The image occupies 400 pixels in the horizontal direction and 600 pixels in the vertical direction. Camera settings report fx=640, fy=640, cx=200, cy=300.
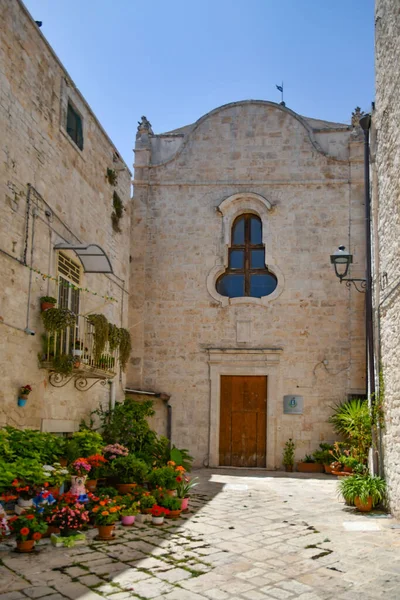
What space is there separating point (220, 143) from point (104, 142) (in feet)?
13.6

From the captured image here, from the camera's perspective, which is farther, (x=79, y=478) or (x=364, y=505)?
(x=364, y=505)

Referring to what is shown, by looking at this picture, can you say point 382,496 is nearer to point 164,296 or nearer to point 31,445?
point 31,445

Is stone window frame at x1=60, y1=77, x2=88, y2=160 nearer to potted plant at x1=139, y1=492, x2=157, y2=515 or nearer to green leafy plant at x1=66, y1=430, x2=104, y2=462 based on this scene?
green leafy plant at x1=66, y1=430, x2=104, y2=462

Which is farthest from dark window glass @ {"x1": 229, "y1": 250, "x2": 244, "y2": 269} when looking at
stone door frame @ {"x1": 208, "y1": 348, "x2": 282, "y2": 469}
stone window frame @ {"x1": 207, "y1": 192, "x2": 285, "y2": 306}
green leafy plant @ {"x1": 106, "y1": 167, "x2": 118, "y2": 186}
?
green leafy plant @ {"x1": 106, "y1": 167, "x2": 118, "y2": 186}

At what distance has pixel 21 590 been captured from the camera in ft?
16.5

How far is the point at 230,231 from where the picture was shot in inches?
625

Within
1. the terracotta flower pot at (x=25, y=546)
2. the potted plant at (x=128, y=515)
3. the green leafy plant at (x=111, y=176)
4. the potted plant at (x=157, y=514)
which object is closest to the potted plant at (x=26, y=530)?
the terracotta flower pot at (x=25, y=546)

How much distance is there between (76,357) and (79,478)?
2149mm

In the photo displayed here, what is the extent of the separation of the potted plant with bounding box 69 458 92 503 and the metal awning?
3404mm

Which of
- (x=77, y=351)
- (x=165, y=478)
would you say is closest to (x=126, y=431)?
(x=77, y=351)

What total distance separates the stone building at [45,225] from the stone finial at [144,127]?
389 cm

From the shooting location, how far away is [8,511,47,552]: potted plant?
6.14 metres

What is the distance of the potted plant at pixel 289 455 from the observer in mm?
14383

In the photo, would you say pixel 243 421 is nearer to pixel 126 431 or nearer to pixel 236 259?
pixel 236 259
